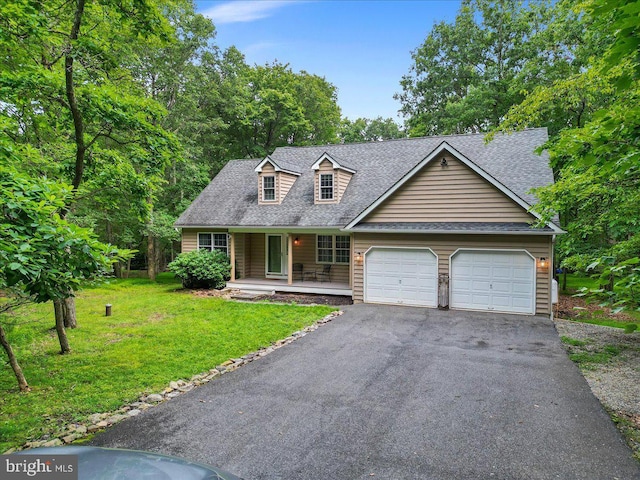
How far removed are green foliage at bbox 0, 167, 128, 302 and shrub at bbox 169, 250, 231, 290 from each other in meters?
11.6

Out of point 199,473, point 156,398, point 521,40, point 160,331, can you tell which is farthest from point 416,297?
point 521,40

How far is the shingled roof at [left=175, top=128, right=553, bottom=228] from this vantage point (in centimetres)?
1398

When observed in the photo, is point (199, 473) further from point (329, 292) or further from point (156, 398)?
point (329, 292)

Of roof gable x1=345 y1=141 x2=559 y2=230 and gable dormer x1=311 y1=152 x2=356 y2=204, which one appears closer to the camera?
roof gable x1=345 y1=141 x2=559 y2=230

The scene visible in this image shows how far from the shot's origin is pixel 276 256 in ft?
58.1

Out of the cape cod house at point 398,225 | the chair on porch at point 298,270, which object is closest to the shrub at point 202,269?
the cape cod house at point 398,225

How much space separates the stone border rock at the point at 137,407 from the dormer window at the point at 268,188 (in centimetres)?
980

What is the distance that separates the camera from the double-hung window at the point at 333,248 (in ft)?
53.3

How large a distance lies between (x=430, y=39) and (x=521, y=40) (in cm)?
630

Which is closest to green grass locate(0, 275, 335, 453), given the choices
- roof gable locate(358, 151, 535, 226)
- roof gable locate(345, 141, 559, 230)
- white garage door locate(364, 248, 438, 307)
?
white garage door locate(364, 248, 438, 307)

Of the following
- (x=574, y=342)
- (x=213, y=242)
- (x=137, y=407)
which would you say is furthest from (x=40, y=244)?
(x=213, y=242)

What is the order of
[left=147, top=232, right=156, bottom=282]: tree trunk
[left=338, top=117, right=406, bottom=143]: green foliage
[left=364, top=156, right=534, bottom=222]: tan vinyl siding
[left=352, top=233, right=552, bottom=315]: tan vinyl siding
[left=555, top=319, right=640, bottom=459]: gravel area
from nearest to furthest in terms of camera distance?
1. [left=555, top=319, right=640, bottom=459]: gravel area
2. [left=352, top=233, right=552, bottom=315]: tan vinyl siding
3. [left=364, top=156, right=534, bottom=222]: tan vinyl siding
4. [left=147, top=232, right=156, bottom=282]: tree trunk
5. [left=338, top=117, right=406, bottom=143]: green foliage

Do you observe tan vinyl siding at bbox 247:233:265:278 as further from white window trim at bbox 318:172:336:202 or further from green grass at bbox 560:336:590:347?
green grass at bbox 560:336:590:347

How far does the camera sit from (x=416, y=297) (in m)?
12.6
